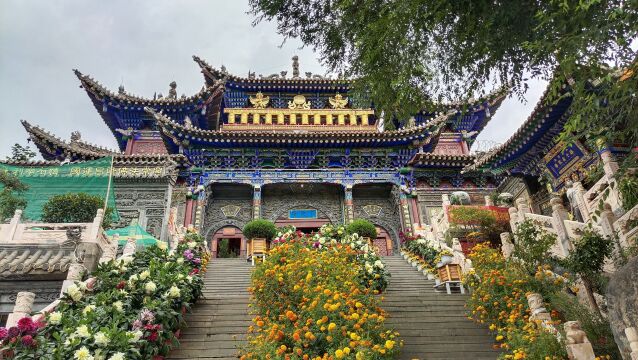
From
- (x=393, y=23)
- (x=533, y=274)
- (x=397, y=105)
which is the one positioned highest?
(x=393, y=23)

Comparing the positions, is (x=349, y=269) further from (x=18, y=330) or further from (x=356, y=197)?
(x=356, y=197)

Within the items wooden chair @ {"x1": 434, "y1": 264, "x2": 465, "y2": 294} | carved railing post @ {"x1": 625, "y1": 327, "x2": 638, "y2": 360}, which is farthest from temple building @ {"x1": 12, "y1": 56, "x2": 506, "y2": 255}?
carved railing post @ {"x1": 625, "y1": 327, "x2": 638, "y2": 360}

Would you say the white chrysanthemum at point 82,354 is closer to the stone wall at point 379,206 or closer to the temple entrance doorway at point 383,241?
the temple entrance doorway at point 383,241

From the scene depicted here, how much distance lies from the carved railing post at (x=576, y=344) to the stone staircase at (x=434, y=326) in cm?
177

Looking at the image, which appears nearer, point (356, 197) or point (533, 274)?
point (533, 274)

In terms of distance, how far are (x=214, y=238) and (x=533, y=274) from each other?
43.6 ft

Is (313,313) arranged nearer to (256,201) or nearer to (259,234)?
(259,234)

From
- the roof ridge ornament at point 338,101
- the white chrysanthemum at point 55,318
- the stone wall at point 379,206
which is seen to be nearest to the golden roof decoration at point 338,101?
the roof ridge ornament at point 338,101

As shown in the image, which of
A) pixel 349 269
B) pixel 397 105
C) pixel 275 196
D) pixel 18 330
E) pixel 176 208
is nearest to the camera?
pixel 18 330

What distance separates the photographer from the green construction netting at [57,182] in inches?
478

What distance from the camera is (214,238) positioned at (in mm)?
18016

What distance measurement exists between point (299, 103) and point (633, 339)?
1963 centimetres

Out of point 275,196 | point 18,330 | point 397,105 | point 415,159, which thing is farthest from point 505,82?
point 275,196

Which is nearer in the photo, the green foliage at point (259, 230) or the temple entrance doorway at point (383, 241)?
the green foliage at point (259, 230)
